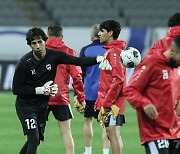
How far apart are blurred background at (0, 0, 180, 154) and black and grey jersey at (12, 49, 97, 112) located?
3.03 m

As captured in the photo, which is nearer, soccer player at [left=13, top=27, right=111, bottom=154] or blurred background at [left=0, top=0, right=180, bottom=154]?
soccer player at [left=13, top=27, right=111, bottom=154]

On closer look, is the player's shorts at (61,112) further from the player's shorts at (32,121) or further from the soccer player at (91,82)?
the soccer player at (91,82)

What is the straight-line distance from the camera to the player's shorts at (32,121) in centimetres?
949

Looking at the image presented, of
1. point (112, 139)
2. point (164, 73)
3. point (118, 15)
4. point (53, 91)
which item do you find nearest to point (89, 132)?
point (112, 139)

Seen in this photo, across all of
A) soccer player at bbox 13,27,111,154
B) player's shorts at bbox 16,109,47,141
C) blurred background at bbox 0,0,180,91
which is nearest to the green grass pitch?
player's shorts at bbox 16,109,47,141

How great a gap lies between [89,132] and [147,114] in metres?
5.26

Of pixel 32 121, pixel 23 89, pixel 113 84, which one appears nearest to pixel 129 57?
pixel 113 84

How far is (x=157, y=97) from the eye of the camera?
720 cm

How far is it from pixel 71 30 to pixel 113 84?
17.8 metres

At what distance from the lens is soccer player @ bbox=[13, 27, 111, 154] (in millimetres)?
9438

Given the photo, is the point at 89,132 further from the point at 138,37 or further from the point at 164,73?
the point at 138,37

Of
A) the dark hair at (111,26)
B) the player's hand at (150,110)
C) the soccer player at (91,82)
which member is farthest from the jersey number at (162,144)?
the soccer player at (91,82)

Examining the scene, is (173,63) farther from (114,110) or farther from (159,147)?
(114,110)

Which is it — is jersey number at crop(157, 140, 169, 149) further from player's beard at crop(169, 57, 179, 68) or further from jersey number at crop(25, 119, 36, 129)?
jersey number at crop(25, 119, 36, 129)
